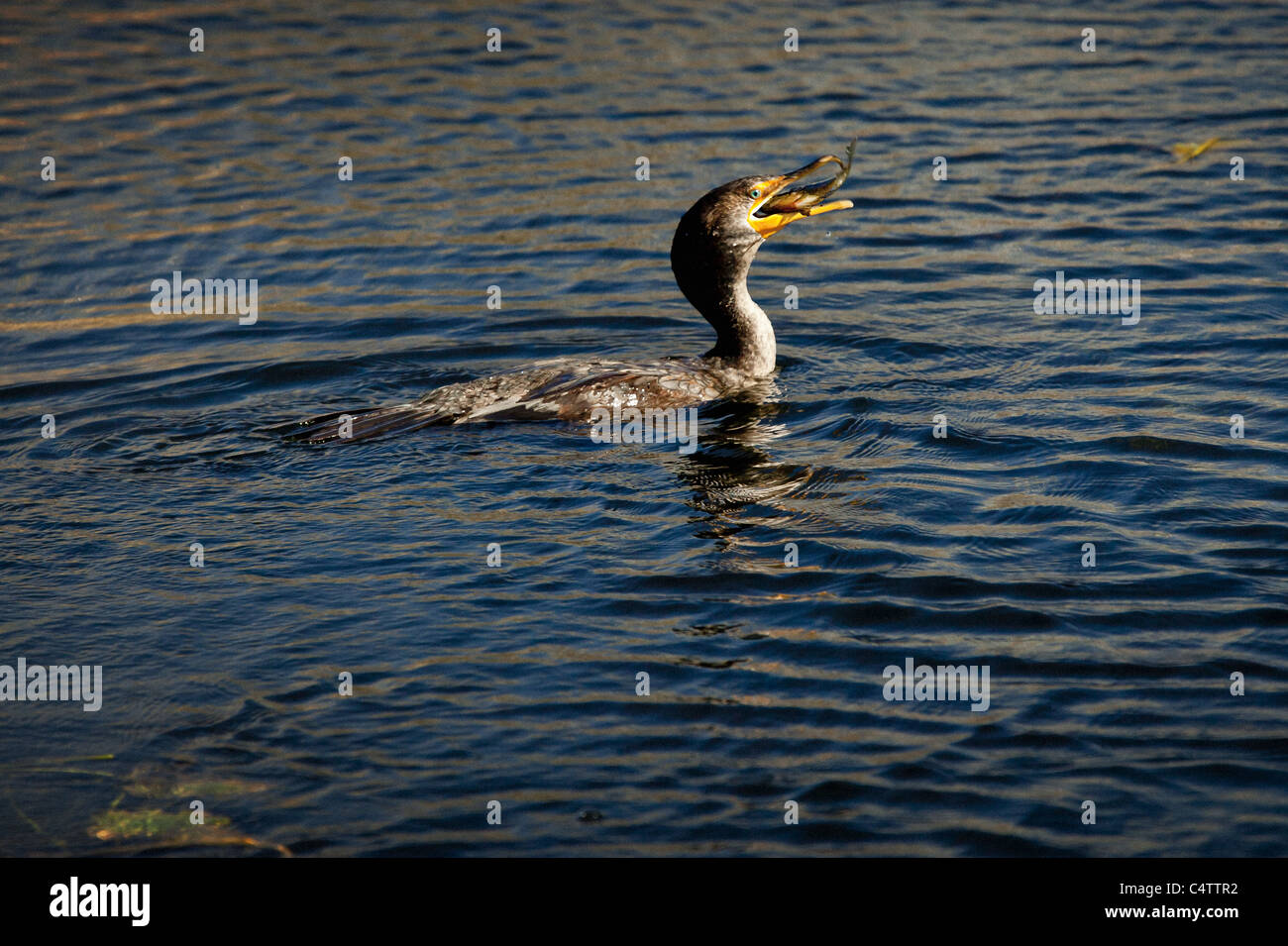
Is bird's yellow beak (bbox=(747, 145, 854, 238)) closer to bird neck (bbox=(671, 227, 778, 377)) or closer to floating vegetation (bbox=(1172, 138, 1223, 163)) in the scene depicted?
bird neck (bbox=(671, 227, 778, 377))

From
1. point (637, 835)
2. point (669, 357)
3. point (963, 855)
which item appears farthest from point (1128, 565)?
point (669, 357)

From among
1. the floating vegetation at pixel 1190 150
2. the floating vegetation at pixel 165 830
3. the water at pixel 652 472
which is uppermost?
the floating vegetation at pixel 1190 150

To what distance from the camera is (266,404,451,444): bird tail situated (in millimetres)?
8594

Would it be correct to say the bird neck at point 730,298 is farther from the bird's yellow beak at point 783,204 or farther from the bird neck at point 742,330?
the bird's yellow beak at point 783,204

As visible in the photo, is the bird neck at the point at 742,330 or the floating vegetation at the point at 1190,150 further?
the floating vegetation at the point at 1190,150

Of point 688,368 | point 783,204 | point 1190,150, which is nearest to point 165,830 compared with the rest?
point 688,368

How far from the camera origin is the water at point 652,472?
17.4 ft

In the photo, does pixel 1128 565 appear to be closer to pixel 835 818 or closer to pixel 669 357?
pixel 835 818

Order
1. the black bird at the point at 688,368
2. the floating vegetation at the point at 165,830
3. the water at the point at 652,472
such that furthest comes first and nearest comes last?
the black bird at the point at 688,368
the water at the point at 652,472
the floating vegetation at the point at 165,830

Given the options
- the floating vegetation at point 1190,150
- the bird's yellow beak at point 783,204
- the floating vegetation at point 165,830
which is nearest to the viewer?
the floating vegetation at point 165,830

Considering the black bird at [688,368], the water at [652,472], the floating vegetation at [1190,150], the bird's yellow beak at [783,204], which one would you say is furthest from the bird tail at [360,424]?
the floating vegetation at [1190,150]

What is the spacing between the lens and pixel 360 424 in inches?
341

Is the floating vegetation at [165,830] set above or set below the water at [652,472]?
below

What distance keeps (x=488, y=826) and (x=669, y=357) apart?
5079 millimetres
